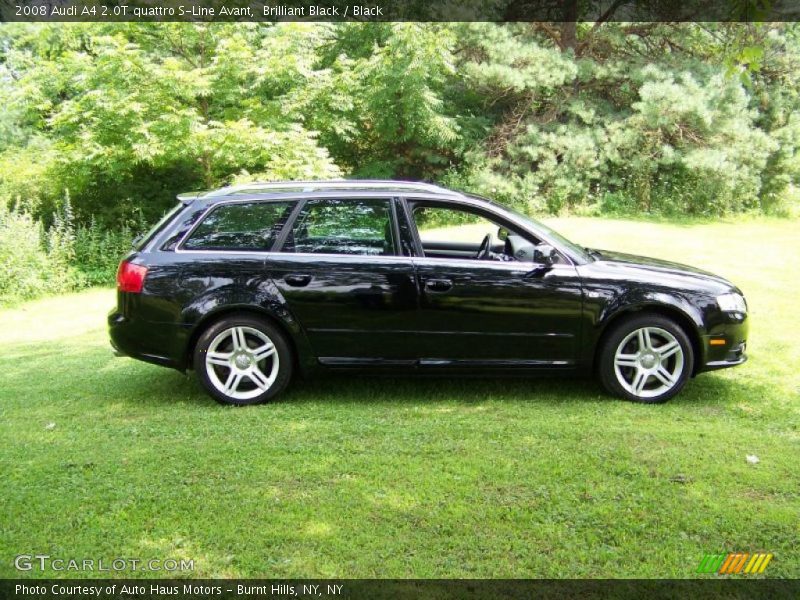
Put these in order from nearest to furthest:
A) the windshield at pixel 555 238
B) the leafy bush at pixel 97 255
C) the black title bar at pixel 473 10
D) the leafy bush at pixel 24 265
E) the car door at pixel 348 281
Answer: the car door at pixel 348 281 → the windshield at pixel 555 238 → the leafy bush at pixel 24 265 → the leafy bush at pixel 97 255 → the black title bar at pixel 473 10

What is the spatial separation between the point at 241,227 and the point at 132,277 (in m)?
0.86

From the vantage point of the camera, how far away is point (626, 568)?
3.02 meters

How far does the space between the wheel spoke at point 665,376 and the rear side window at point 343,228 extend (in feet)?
7.01

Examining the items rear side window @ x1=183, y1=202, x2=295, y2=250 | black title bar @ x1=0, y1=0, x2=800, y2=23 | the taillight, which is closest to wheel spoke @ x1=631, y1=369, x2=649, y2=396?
rear side window @ x1=183, y1=202, x2=295, y2=250

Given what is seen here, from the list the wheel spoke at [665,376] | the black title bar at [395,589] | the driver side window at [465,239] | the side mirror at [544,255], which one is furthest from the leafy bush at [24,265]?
the wheel spoke at [665,376]

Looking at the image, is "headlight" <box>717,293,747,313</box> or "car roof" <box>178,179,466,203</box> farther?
"car roof" <box>178,179,466,203</box>

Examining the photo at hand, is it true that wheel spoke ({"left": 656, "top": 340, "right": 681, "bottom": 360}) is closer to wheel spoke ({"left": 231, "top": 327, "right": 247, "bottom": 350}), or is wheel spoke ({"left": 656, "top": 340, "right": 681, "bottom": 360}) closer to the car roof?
the car roof

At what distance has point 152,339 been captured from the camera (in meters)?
5.21

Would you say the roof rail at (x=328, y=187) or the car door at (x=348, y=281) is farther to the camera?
the roof rail at (x=328, y=187)

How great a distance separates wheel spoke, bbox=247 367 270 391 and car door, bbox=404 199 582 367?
1160 millimetres

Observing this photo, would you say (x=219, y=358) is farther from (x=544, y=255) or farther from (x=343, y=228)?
(x=544, y=255)

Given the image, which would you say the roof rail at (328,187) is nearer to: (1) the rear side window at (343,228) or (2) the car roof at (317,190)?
(2) the car roof at (317,190)

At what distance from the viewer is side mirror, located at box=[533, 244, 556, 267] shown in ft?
17.0

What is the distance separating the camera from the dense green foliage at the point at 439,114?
14.8 meters
